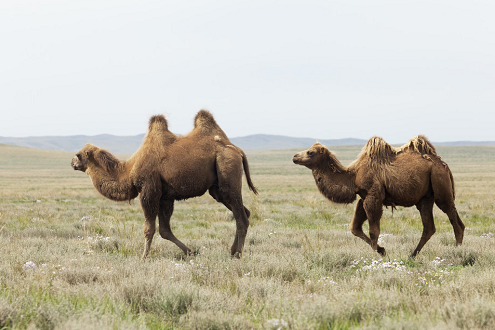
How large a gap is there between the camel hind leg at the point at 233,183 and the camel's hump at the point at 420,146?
2894 millimetres

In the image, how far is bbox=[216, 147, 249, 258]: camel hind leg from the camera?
23.4 feet

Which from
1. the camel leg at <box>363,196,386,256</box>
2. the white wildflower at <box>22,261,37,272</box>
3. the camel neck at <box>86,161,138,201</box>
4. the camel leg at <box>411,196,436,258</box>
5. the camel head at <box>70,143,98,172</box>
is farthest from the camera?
the camel head at <box>70,143,98,172</box>

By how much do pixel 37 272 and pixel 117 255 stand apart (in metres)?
1.95

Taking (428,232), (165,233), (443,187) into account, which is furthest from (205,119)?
(428,232)

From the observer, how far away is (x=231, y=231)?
10.5m

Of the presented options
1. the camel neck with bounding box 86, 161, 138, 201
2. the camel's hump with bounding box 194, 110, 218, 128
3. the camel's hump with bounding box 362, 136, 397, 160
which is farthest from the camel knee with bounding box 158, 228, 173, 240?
the camel's hump with bounding box 362, 136, 397, 160

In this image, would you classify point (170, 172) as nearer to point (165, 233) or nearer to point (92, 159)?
point (165, 233)

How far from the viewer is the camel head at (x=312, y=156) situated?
23.5 ft

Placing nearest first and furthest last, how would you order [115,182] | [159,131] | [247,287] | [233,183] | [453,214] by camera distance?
[247,287] → [233,183] → [453,214] → [115,182] → [159,131]

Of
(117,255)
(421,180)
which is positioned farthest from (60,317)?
(421,180)

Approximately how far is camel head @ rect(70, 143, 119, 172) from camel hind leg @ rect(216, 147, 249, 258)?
198cm

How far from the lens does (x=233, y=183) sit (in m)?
7.17

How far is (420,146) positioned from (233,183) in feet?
10.6

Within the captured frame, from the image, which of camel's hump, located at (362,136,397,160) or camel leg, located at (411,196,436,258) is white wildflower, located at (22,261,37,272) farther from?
camel leg, located at (411,196,436,258)
